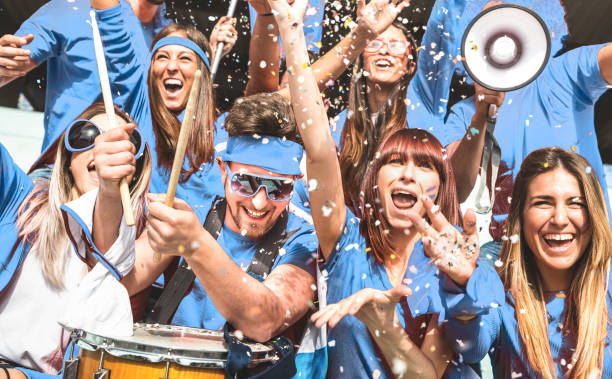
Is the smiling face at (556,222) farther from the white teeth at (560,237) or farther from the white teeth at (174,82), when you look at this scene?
the white teeth at (174,82)

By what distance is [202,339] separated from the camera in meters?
1.58

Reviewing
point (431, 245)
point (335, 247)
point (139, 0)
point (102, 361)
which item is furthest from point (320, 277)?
point (139, 0)

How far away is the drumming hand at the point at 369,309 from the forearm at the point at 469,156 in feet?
2.46

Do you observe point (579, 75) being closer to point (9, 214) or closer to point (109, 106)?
point (109, 106)

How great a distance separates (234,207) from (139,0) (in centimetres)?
127

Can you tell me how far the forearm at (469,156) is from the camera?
218cm

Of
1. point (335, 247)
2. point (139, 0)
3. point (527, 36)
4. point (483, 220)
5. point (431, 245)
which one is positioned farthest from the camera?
point (139, 0)

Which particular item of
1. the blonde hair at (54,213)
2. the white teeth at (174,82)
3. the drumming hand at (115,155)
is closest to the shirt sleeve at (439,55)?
the white teeth at (174,82)

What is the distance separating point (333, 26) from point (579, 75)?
1.18 m

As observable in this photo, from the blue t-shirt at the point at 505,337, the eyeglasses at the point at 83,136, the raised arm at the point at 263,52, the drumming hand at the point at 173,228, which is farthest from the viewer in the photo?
the raised arm at the point at 263,52

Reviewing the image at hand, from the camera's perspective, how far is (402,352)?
166 centimetres

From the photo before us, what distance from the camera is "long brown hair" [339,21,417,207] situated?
239cm

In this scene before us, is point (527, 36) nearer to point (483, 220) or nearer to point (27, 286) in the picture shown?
point (483, 220)

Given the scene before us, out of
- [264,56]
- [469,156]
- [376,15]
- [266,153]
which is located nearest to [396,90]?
[376,15]
